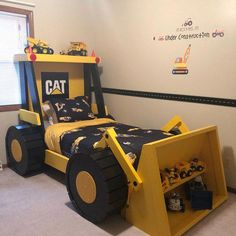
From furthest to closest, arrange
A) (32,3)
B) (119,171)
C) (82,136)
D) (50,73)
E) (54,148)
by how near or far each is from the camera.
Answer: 1. (50,73)
2. (32,3)
3. (54,148)
4. (82,136)
5. (119,171)

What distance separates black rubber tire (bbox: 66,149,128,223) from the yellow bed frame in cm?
6

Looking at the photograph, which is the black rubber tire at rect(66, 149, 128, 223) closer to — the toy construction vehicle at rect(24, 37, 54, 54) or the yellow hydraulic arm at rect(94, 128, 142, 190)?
the yellow hydraulic arm at rect(94, 128, 142, 190)

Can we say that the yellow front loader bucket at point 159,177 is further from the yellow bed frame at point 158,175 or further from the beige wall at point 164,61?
the beige wall at point 164,61

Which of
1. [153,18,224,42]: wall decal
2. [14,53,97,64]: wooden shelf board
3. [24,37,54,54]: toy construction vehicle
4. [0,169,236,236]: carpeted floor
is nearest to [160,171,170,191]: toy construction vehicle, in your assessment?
[0,169,236,236]: carpeted floor

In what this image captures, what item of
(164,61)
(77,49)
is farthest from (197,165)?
(77,49)

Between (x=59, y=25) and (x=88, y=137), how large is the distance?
170cm

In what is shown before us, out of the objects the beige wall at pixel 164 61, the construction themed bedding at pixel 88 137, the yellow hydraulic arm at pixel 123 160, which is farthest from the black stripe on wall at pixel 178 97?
the yellow hydraulic arm at pixel 123 160

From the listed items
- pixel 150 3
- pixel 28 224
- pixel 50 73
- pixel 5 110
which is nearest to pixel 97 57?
pixel 50 73

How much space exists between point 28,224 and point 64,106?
4.85ft

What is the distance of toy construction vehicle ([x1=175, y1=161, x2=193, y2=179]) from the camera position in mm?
2137

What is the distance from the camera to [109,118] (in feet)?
11.2

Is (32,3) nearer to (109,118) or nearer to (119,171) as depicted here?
(109,118)

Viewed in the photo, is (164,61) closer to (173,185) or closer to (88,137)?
(88,137)

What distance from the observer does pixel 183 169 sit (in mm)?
2164
